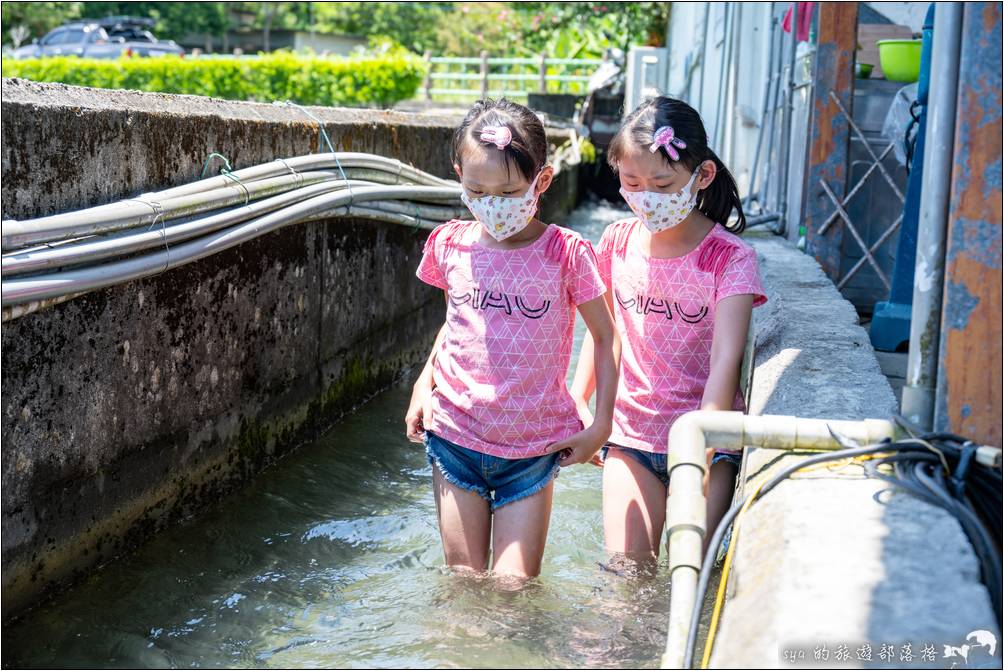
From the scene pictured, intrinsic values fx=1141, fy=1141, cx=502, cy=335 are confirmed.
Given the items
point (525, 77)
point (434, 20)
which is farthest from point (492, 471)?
point (434, 20)

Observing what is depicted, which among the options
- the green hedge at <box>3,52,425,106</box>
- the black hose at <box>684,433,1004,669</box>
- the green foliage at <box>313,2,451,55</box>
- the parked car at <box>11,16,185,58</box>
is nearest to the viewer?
the black hose at <box>684,433,1004,669</box>

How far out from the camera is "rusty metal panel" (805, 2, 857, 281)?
5758 mm

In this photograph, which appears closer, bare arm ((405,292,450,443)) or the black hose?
the black hose

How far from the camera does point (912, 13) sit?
6297 millimetres

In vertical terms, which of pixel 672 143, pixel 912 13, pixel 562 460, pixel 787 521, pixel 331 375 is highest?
pixel 912 13

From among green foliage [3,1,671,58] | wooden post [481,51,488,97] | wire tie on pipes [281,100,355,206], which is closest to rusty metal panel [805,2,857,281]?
wire tie on pipes [281,100,355,206]

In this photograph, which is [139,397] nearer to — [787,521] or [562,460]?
[562,460]

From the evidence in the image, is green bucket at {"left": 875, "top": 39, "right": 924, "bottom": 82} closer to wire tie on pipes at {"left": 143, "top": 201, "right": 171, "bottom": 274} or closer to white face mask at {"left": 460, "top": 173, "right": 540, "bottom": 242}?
white face mask at {"left": 460, "top": 173, "right": 540, "bottom": 242}

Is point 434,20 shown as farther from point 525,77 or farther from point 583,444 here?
point 583,444

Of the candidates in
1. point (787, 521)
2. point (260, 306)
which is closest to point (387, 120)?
point (260, 306)

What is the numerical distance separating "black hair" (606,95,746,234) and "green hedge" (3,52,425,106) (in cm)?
2214

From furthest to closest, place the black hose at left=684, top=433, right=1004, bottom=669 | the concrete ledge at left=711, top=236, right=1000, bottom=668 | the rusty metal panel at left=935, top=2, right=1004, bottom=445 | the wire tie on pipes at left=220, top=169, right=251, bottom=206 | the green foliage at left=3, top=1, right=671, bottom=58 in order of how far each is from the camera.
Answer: the green foliage at left=3, top=1, right=671, bottom=58, the wire tie on pipes at left=220, top=169, right=251, bottom=206, the rusty metal panel at left=935, top=2, right=1004, bottom=445, the black hose at left=684, top=433, right=1004, bottom=669, the concrete ledge at left=711, top=236, right=1000, bottom=668

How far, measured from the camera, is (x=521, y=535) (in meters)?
3.08

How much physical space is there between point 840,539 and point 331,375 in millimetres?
3579
